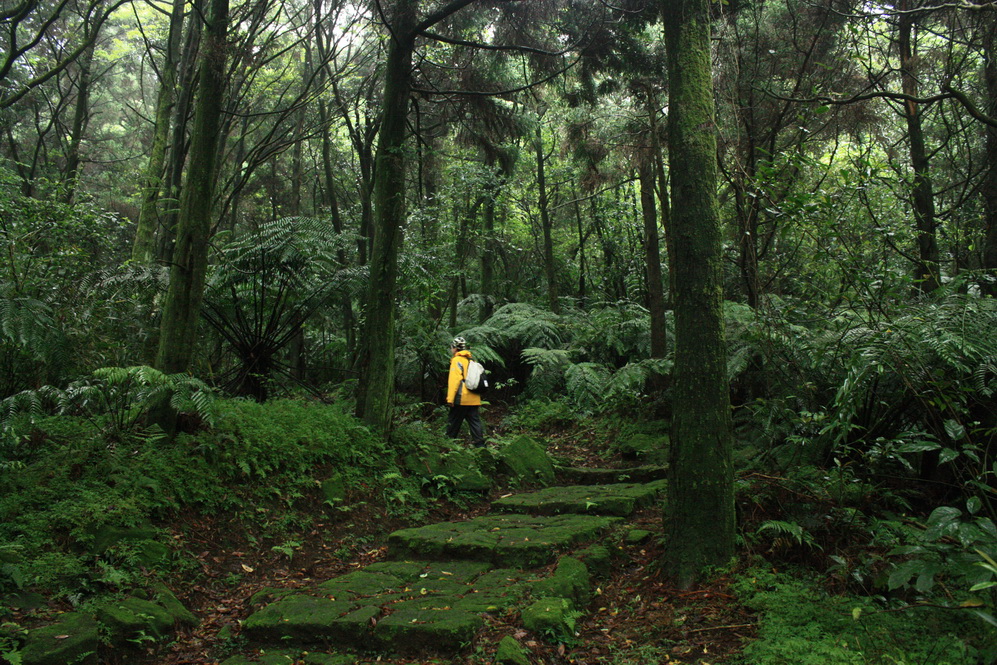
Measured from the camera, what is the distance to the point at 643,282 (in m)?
15.6

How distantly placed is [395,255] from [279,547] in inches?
140

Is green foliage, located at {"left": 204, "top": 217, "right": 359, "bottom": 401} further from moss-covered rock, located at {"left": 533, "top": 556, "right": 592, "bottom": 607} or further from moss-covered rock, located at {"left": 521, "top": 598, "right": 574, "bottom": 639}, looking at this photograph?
moss-covered rock, located at {"left": 521, "top": 598, "right": 574, "bottom": 639}

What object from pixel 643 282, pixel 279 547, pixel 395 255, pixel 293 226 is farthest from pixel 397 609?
pixel 643 282

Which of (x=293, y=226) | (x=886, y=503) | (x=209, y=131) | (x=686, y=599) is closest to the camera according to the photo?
(x=686, y=599)

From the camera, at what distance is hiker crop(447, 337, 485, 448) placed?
9.03 m

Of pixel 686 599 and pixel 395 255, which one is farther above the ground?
pixel 395 255

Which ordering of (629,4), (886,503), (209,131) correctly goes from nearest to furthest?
(886,503)
(209,131)
(629,4)

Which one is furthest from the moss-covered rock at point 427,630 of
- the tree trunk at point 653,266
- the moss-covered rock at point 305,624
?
the tree trunk at point 653,266

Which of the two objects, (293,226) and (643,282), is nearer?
(293,226)

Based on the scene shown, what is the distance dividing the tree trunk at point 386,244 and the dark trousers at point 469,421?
2033mm

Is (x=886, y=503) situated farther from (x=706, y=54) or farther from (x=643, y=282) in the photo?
(x=643, y=282)

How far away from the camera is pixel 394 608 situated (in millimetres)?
3945

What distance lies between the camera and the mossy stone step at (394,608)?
3.59m

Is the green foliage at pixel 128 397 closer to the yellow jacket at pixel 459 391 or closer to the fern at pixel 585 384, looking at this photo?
the yellow jacket at pixel 459 391
